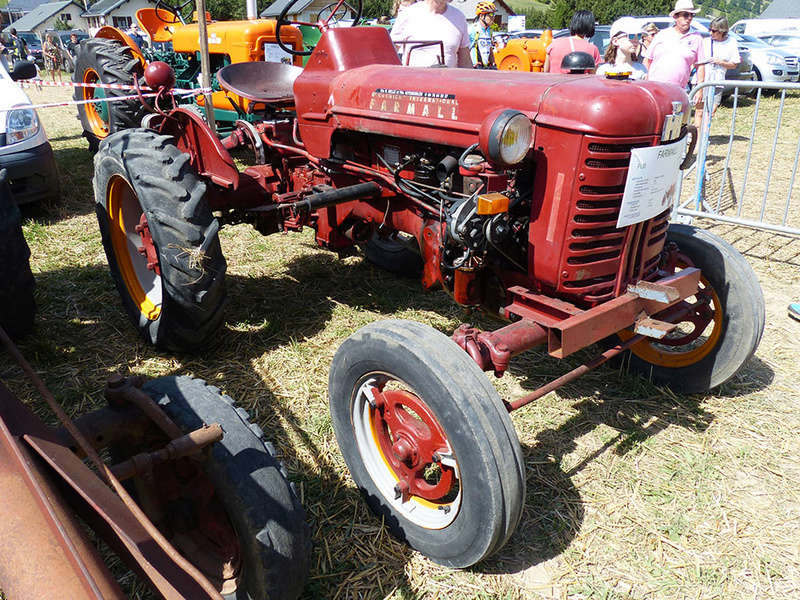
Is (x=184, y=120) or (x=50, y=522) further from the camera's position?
(x=184, y=120)

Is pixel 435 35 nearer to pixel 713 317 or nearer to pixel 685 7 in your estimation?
pixel 713 317

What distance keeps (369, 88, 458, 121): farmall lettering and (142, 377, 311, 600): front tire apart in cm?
153

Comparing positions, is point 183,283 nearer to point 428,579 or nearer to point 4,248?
point 4,248

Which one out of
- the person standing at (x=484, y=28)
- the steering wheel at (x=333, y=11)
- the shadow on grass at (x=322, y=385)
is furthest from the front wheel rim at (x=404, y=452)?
the person standing at (x=484, y=28)

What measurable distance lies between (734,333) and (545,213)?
4.15 ft

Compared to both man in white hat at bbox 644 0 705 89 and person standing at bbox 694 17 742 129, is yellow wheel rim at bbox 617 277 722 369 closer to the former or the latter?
man in white hat at bbox 644 0 705 89

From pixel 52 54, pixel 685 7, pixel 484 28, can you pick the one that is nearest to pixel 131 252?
pixel 685 7

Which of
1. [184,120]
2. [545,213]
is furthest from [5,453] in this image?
[184,120]

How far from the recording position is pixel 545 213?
238 centimetres

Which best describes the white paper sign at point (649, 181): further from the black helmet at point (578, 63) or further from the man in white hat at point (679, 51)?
the man in white hat at point (679, 51)

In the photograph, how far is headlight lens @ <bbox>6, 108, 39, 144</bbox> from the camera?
527 centimetres

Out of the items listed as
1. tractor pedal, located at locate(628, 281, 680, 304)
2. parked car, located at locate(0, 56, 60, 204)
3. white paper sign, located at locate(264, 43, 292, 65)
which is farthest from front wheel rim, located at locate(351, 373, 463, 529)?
white paper sign, located at locate(264, 43, 292, 65)

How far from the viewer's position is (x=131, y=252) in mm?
3709

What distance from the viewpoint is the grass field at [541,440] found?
2232 mm
